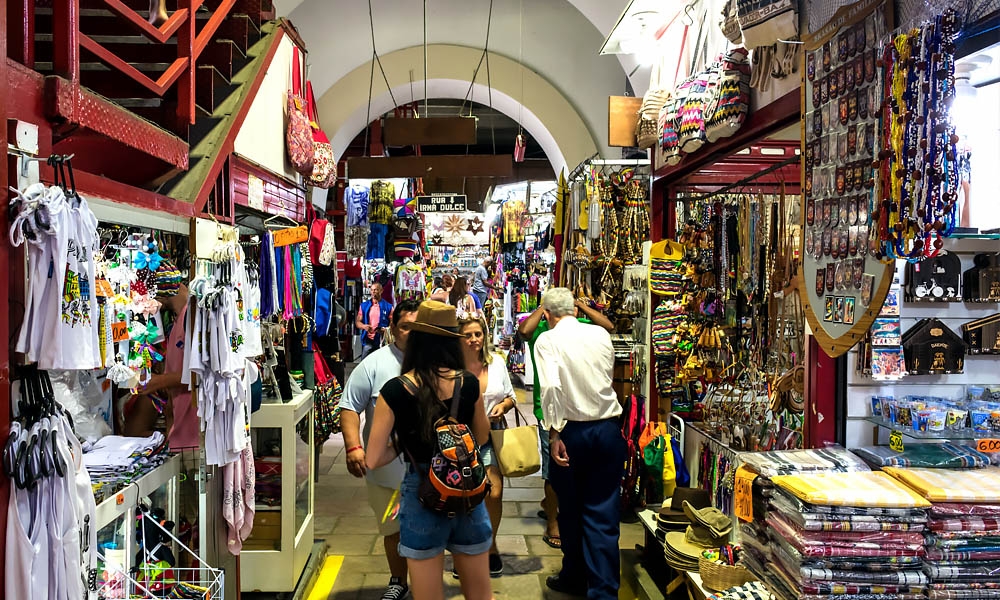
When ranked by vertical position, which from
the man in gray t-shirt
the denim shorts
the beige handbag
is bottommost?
the denim shorts

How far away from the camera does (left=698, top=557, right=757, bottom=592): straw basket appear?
3.32 metres

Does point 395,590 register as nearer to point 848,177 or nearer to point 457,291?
point 848,177

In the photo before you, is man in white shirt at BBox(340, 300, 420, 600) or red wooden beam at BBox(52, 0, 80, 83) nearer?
red wooden beam at BBox(52, 0, 80, 83)

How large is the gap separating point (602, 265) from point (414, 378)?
3.49 metres

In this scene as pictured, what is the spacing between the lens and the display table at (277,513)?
4262 mm

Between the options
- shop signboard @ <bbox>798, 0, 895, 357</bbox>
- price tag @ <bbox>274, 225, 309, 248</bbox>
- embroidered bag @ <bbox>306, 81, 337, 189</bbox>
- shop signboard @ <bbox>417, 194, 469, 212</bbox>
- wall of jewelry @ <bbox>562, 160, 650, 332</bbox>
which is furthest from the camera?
shop signboard @ <bbox>417, 194, 469, 212</bbox>

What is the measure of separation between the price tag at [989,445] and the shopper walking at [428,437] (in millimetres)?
1925

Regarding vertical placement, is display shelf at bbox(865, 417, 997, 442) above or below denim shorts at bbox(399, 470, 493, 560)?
above

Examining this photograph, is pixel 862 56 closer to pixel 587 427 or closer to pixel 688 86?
pixel 688 86

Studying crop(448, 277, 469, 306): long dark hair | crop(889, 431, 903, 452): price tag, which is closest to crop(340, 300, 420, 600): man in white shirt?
crop(889, 431, 903, 452): price tag

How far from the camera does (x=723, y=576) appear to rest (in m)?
3.36

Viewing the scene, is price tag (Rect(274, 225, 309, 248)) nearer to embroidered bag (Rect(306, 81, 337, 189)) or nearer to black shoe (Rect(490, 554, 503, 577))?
embroidered bag (Rect(306, 81, 337, 189))

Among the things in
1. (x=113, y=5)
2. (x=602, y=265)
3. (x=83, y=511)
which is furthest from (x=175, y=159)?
(x=602, y=265)

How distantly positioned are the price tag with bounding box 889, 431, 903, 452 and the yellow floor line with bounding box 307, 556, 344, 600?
3.32 metres
